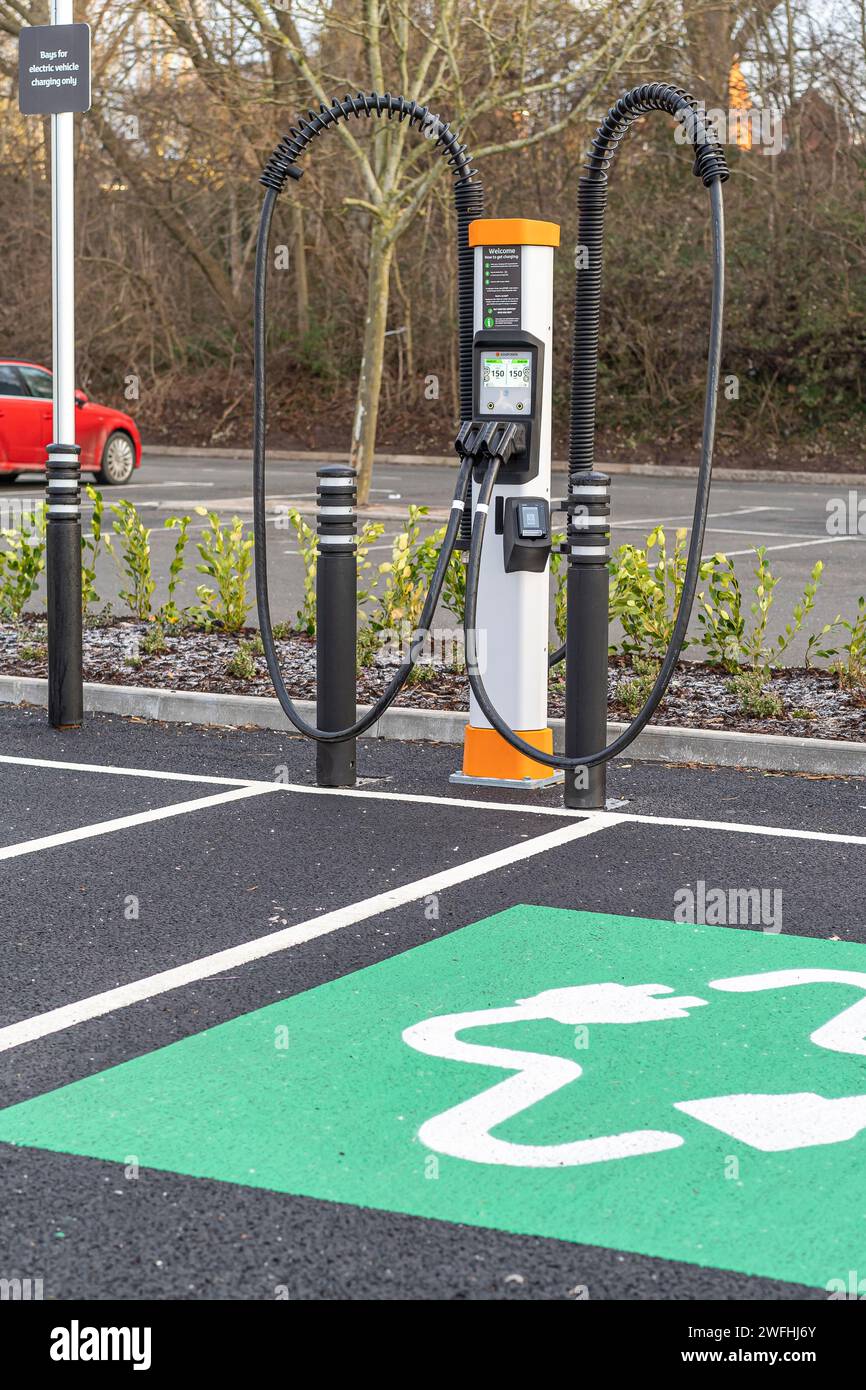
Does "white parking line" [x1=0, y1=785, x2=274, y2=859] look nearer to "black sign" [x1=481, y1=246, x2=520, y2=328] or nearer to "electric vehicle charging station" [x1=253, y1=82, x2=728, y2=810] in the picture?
"electric vehicle charging station" [x1=253, y1=82, x2=728, y2=810]

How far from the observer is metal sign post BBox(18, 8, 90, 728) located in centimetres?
868

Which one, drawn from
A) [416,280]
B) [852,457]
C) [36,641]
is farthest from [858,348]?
[36,641]

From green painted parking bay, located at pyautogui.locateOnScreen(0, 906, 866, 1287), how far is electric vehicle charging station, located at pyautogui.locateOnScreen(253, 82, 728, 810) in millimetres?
1880

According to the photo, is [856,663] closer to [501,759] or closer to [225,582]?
[501,759]

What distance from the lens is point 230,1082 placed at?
166 inches

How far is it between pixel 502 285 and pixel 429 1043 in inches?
147

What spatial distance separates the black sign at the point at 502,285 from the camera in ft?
23.7

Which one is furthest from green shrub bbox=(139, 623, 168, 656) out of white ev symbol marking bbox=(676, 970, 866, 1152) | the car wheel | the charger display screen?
the car wheel

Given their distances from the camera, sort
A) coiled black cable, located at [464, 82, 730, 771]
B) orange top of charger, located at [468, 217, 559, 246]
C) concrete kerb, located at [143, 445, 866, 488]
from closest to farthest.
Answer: coiled black cable, located at [464, 82, 730, 771] → orange top of charger, located at [468, 217, 559, 246] → concrete kerb, located at [143, 445, 866, 488]

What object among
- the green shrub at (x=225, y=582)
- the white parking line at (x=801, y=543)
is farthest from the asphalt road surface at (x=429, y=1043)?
the white parking line at (x=801, y=543)

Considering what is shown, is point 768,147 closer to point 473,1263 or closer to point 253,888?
point 253,888

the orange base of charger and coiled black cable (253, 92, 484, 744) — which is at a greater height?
coiled black cable (253, 92, 484, 744)
